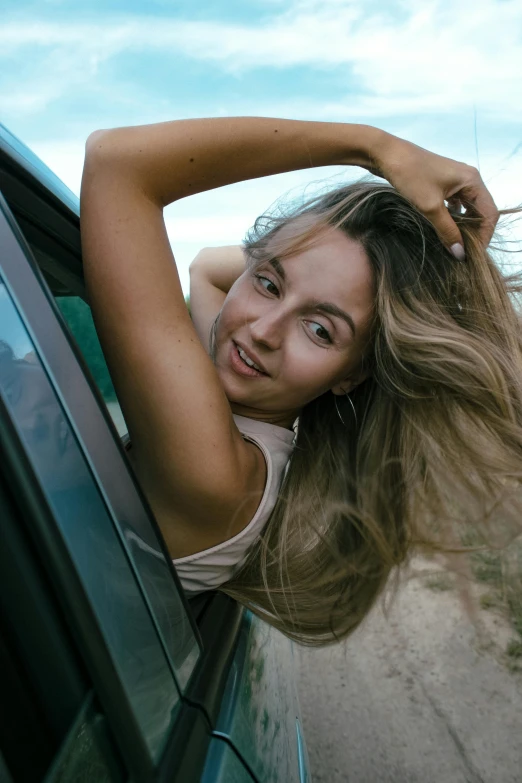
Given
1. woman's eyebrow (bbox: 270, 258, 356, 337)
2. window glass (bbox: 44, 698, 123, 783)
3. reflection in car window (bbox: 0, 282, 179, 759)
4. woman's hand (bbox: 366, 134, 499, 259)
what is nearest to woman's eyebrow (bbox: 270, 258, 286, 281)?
woman's eyebrow (bbox: 270, 258, 356, 337)

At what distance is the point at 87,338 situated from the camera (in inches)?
70.9

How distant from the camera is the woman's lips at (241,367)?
176 cm

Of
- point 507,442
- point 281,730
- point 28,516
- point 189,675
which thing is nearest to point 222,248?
point 507,442

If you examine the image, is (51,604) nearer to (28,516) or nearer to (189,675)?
(28,516)

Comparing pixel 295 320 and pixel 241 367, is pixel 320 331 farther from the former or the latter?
pixel 241 367

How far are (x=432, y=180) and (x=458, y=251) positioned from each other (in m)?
0.20

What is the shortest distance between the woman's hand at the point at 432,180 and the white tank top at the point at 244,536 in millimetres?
649

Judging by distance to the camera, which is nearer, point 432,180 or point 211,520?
point 211,520

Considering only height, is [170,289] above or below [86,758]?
above

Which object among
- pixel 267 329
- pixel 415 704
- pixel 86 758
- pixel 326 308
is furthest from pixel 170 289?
pixel 415 704

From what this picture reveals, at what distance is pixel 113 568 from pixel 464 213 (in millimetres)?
1288

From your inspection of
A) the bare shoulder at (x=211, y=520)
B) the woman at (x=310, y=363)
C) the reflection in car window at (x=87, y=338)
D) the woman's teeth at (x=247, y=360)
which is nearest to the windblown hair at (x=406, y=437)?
the woman at (x=310, y=363)

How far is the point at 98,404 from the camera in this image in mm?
918

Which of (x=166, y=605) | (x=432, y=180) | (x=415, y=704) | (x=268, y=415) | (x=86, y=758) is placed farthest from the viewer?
(x=415, y=704)
